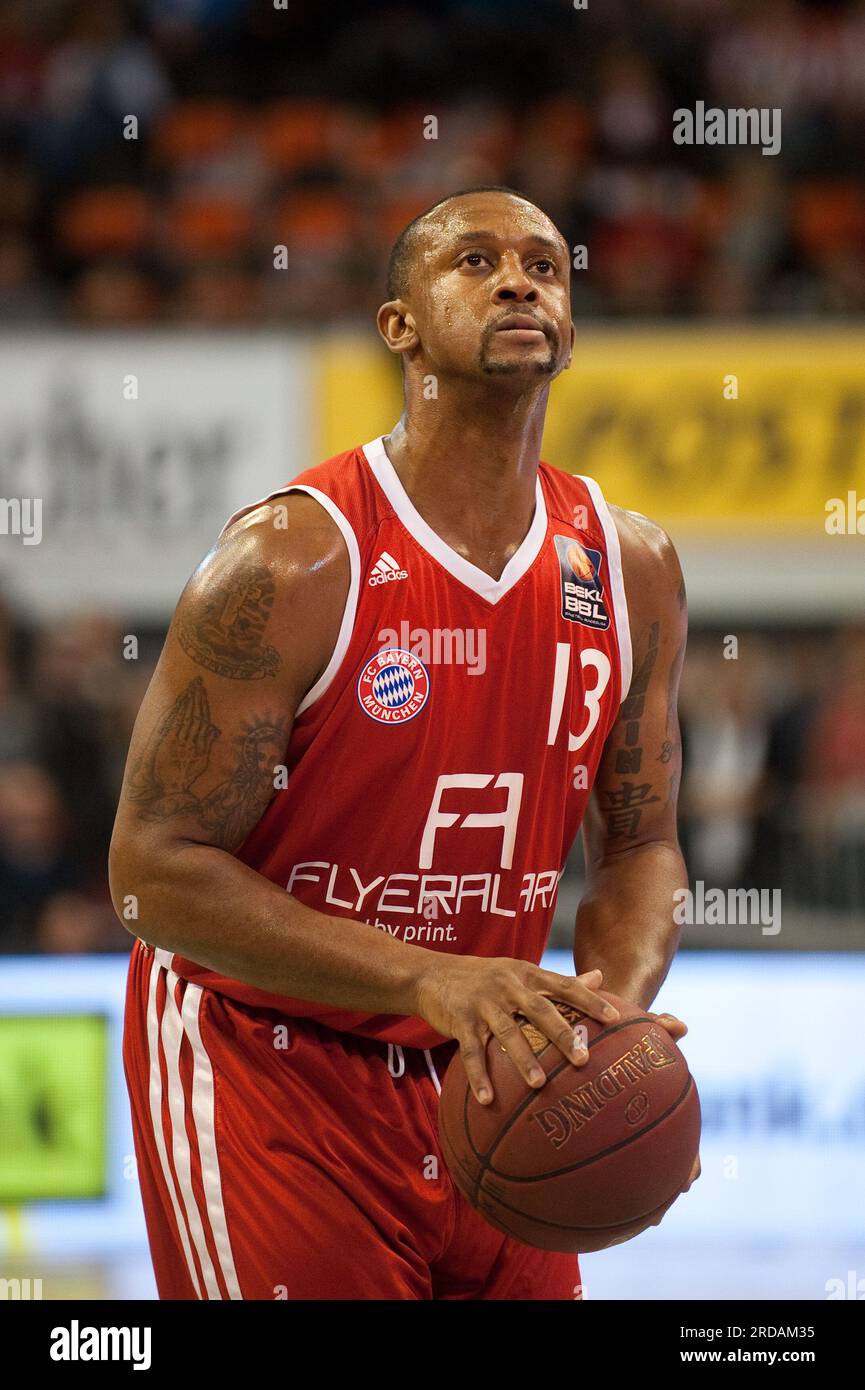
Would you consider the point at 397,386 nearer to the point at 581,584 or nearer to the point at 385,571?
the point at 581,584

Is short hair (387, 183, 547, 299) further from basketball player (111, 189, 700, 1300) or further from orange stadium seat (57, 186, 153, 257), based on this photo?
orange stadium seat (57, 186, 153, 257)

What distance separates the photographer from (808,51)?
1134 cm

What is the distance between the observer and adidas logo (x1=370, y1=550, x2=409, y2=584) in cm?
321

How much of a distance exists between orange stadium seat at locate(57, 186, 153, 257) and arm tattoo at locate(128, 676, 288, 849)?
25.4ft

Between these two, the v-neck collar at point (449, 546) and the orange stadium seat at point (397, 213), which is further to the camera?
the orange stadium seat at point (397, 213)

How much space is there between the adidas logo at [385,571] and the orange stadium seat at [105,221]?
754cm

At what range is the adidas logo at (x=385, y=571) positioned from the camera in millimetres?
3215

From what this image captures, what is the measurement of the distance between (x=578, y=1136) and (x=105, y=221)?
8600 millimetres

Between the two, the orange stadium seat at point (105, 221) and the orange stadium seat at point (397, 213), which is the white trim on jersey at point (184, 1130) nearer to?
the orange stadium seat at point (397, 213)

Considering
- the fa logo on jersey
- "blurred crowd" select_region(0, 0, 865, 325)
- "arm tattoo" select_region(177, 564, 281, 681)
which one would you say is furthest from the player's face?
"blurred crowd" select_region(0, 0, 865, 325)

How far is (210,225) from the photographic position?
10.4 m

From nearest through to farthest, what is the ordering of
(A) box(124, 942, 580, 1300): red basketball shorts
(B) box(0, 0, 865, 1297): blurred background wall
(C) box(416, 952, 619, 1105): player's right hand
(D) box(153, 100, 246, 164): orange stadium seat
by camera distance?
(C) box(416, 952, 619, 1105): player's right hand
(A) box(124, 942, 580, 1300): red basketball shorts
(B) box(0, 0, 865, 1297): blurred background wall
(D) box(153, 100, 246, 164): orange stadium seat

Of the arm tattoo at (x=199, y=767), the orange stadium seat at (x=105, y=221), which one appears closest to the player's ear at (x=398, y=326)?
the arm tattoo at (x=199, y=767)

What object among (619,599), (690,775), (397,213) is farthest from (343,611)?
(397,213)
